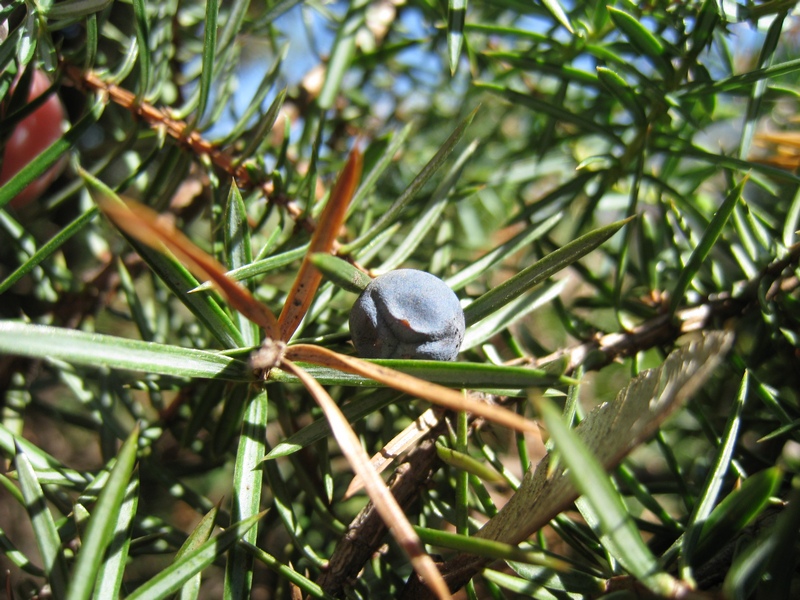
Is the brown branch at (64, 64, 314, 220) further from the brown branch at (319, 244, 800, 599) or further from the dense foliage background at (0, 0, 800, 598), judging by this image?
the brown branch at (319, 244, 800, 599)

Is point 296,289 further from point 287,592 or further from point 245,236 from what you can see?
point 287,592

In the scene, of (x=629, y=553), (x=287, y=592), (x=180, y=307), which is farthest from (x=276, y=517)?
(x=629, y=553)

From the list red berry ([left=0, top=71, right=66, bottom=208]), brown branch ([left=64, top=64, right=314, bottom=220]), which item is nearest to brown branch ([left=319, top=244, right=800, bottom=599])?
brown branch ([left=64, top=64, right=314, bottom=220])

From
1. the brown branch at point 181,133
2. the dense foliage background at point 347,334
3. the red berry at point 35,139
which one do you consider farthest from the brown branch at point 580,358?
the red berry at point 35,139

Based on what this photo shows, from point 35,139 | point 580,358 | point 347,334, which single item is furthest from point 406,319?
point 35,139

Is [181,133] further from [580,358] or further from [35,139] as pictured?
[580,358]

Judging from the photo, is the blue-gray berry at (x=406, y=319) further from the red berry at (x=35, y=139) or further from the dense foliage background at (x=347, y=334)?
the red berry at (x=35, y=139)
